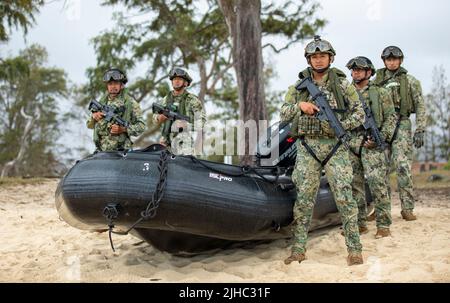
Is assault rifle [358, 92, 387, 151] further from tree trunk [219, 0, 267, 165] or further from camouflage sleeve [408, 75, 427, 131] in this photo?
tree trunk [219, 0, 267, 165]

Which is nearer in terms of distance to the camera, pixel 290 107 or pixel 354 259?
pixel 354 259

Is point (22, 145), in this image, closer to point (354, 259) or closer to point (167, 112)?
point (167, 112)

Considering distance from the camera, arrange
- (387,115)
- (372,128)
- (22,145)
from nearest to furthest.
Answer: (372,128), (387,115), (22,145)

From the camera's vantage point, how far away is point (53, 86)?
28734 mm

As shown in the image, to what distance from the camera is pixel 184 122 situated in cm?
670

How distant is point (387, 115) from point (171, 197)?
288 centimetres

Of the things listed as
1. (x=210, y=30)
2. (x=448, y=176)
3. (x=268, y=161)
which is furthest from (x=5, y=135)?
(x=268, y=161)

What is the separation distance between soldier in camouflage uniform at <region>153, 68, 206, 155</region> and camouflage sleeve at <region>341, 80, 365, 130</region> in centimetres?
232

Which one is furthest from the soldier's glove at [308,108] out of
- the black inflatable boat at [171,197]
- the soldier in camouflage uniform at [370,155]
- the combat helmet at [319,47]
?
the soldier in camouflage uniform at [370,155]

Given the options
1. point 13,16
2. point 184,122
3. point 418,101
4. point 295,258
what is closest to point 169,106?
point 184,122

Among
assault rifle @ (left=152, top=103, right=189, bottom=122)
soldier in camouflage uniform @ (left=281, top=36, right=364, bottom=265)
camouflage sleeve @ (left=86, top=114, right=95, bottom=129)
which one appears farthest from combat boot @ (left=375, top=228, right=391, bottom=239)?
camouflage sleeve @ (left=86, top=114, right=95, bottom=129)

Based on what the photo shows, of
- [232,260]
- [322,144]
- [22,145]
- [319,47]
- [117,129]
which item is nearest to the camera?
[319,47]

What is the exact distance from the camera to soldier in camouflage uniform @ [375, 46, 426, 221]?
21.0 feet
